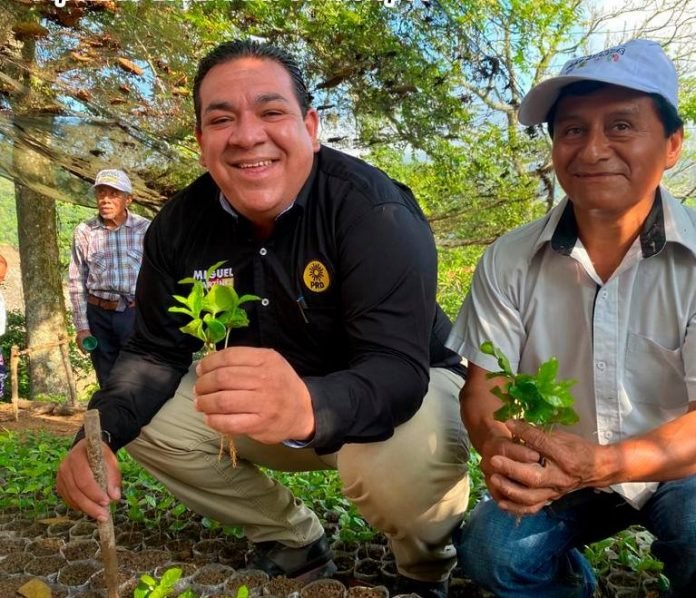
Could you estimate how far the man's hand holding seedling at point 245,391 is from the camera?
124 centimetres

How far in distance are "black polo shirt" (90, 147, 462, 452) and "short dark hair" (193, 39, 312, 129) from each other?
24 centimetres

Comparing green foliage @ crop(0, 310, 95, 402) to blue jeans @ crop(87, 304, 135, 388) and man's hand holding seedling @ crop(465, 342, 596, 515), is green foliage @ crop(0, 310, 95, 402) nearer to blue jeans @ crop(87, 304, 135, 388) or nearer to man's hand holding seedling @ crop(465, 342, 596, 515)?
blue jeans @ crop(87, 304, 135, 388)

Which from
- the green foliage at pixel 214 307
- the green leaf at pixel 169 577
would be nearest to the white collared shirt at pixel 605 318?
the green foliage at pixel 214 307

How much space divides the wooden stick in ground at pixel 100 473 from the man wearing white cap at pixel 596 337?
0.96 meters

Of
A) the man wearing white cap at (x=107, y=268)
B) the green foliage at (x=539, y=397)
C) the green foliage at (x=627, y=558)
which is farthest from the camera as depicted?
the man wearing white cap at (x=107, y=268)

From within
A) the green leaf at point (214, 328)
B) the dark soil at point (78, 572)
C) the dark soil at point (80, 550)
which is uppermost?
the green leaf at point (214, 328)

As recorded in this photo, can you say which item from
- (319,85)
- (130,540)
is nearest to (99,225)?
(319,85)

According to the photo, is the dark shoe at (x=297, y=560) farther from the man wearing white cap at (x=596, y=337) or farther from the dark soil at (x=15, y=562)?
the dark soil at (x=15, y=562)

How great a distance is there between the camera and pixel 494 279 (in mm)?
1868

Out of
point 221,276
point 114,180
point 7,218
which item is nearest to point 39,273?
point 114,180

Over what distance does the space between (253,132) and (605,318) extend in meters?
1.13

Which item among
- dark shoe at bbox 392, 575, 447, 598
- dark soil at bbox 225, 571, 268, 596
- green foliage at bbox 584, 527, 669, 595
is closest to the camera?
dark soil at bbox 225, 571, 268, 596

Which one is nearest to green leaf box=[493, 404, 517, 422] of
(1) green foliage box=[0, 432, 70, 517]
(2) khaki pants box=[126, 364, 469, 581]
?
(2) khaki pants box=[126, 364, 469, 581]

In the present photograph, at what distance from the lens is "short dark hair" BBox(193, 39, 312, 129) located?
1.87m
